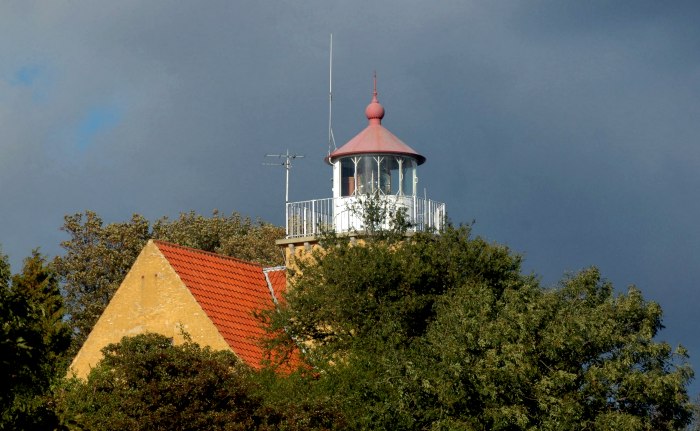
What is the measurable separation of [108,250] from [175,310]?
1754 centimetres

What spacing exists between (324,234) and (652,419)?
10020 mm

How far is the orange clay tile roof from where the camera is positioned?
139ft

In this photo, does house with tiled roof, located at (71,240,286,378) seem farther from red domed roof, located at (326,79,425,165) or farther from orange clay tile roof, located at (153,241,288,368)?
red domed roof, located at (326,79,425,165)

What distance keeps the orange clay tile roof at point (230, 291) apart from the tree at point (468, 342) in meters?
1.40

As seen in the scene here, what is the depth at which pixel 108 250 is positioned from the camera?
59.5 m

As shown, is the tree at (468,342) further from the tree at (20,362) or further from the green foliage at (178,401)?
the tree at (20,362)

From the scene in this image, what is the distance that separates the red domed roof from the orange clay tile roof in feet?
13.0

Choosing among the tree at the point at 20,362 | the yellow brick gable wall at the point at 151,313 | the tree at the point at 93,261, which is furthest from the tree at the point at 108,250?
the tree at the point at 20,362

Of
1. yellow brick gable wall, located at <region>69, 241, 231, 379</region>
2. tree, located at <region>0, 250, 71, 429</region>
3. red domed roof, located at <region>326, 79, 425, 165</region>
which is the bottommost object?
tree, located at <region>0, 250, 71, 429</region>

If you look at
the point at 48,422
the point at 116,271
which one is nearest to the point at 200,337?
the point at 48,422

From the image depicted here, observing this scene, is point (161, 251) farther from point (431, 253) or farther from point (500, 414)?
point (500, 414)


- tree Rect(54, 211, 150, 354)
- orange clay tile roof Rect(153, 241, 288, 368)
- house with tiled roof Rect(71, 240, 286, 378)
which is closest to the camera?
house with tiled roof Rect(71, 240, 286, 378)

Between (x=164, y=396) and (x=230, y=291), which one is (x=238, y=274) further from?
(x=164, y=396)

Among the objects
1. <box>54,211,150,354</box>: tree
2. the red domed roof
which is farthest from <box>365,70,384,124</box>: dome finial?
<box>54,211,150,354</box>: tree
